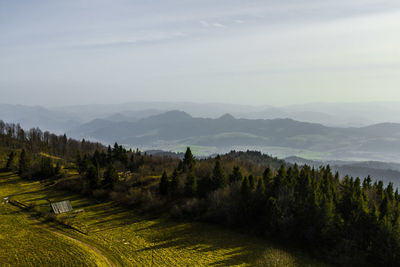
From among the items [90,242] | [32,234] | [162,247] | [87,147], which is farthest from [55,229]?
[87,147]

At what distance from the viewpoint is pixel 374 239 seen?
42.5m

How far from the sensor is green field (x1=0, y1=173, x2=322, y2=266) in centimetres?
3694

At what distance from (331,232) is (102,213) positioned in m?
44.2

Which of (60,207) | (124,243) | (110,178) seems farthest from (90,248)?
(110,178)

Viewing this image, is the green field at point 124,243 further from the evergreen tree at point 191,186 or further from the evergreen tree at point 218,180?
the evergreen tree at point 218,180

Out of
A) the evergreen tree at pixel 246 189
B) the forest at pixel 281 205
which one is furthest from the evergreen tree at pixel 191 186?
the evergreen tree at pixel 246 189

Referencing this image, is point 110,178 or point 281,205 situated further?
point 110,178

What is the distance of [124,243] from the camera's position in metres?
42.6

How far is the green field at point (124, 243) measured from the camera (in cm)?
3694

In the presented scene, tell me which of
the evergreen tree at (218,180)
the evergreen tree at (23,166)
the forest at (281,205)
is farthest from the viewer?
the evergreen tree at (23,166)

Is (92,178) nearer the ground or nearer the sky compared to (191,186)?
nearer the ground

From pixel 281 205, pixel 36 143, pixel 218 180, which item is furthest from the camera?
pixel 36 143

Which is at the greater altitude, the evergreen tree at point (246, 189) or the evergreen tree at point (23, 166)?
the evergreen tree at point (246, 189)

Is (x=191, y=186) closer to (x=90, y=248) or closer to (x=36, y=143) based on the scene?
(x=90, y=248)
